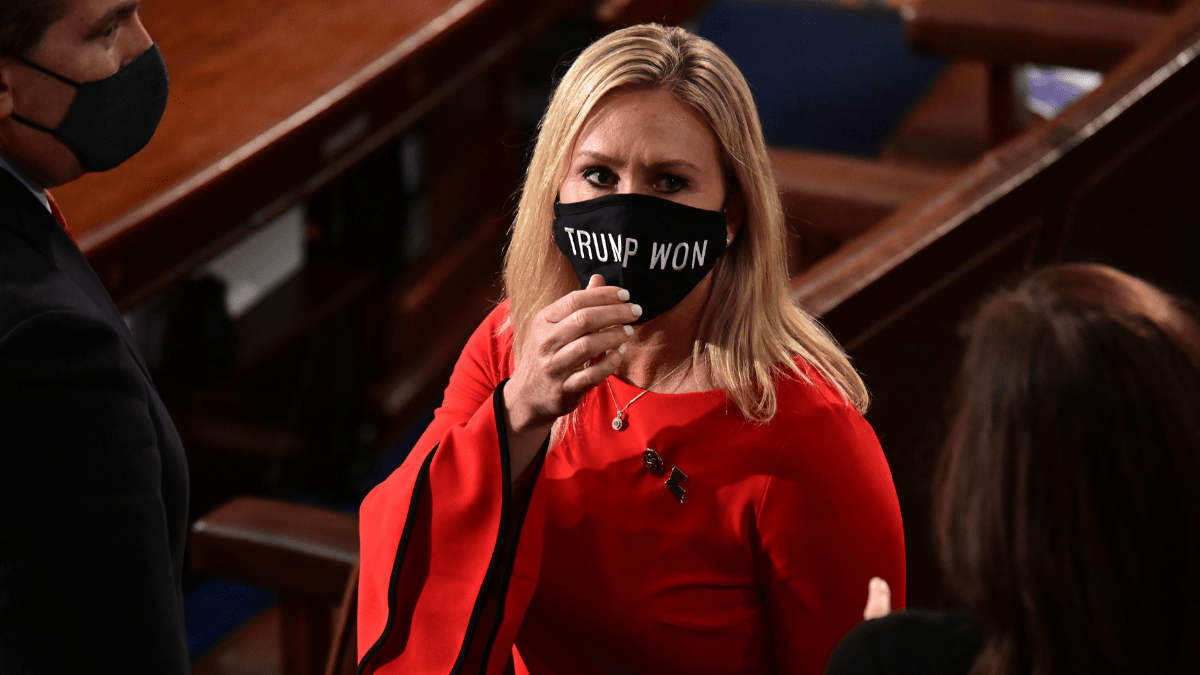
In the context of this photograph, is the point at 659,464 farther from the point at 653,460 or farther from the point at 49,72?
the point at 49,72

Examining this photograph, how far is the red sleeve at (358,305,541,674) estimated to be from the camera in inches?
55.4

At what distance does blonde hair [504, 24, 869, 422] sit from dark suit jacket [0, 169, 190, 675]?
0.54 meters

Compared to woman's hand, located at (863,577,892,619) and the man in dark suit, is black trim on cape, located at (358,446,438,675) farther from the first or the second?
woman's hand, located at (863,577,892,619)

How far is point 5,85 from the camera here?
1253 millimetres

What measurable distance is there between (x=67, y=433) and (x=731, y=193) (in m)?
0.79

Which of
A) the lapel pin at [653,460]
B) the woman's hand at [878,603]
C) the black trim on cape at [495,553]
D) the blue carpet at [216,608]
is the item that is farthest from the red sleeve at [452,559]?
the blue carpet at [216,608]

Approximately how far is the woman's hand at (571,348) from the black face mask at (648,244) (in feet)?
0.25

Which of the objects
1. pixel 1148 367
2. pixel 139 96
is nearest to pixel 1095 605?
pixel 1148 367

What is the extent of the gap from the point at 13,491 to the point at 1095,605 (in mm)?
940

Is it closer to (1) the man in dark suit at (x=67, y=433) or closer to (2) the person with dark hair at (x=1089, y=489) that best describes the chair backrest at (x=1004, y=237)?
(2) the person with dark hair at (x=1089, y=489)

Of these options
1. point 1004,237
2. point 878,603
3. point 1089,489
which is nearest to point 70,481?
point 878,603

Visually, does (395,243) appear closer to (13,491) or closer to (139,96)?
(139,96)

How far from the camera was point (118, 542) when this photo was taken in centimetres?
116

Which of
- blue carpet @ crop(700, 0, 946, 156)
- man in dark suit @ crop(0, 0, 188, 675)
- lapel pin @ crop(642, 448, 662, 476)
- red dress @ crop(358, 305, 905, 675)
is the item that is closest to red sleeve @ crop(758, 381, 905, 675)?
red dress @ crop(358, 305, 905, 675)
